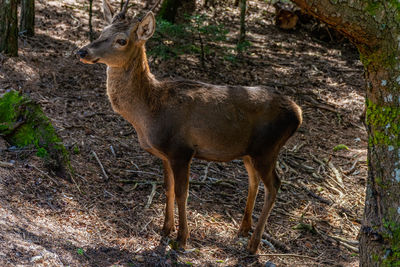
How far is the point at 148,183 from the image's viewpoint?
24.2 feet

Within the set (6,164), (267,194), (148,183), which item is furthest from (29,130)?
(267,194)

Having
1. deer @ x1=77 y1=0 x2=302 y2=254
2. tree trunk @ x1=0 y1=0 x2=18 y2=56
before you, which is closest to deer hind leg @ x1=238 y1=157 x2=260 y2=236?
deer @ x1=77 y1=0 x2=302 y2=254

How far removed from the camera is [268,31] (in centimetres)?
1638

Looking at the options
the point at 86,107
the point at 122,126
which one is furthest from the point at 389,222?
the point at 86,107

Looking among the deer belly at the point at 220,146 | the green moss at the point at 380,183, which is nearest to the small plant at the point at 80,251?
the deer belly at the point at 220,146

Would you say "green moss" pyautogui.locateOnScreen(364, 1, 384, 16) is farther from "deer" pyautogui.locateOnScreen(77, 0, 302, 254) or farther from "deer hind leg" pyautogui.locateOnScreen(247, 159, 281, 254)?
"deer hind leg" pyautogui.locateOnScreen(247, 159, 281, 254)

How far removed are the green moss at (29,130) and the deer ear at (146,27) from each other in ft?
6.57

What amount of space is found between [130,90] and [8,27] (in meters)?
5.18

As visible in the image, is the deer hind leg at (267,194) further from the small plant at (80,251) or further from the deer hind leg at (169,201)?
the small plant at (80,251)

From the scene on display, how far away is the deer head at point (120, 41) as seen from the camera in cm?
567

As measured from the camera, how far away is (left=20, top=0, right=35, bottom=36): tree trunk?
11414mm

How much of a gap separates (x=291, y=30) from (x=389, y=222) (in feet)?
43.4

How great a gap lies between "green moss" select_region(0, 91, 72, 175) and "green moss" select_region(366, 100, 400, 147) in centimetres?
420

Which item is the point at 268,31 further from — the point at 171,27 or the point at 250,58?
the point at 171,27
